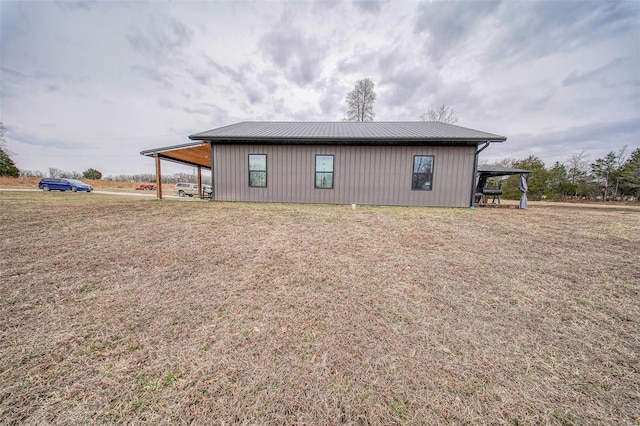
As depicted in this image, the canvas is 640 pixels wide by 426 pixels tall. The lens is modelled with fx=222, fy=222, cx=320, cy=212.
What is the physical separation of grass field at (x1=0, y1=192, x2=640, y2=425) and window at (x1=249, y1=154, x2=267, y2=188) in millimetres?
5664

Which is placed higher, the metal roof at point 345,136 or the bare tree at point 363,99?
the bare tree at point 363,99

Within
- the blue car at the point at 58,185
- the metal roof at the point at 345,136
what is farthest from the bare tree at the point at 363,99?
the blue car at the point at 58,185

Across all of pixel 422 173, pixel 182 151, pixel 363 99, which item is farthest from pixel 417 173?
pixel 363 99

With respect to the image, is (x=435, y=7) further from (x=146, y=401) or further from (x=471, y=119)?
(x=146, y=401)

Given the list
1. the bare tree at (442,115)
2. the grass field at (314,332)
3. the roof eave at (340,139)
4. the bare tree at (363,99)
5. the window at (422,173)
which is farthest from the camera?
the bare tree at (442,115)

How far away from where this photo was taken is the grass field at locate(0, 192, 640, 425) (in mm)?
1273

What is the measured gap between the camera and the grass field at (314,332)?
4.18 feet

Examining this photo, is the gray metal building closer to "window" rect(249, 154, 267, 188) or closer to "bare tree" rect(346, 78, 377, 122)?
"window" rect(249, 154, 267, 188)

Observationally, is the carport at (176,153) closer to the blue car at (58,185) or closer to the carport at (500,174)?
the carport at (500,174)

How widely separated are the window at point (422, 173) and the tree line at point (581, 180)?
2236 centimetres

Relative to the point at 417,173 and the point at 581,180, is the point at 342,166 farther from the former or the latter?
the point at 581,180

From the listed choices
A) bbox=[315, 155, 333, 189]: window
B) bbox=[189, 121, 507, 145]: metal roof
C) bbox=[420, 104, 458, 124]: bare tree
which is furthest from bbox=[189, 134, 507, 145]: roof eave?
bbox=[420, 104, 458, 124]: bare tree

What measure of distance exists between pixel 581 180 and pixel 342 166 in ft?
116

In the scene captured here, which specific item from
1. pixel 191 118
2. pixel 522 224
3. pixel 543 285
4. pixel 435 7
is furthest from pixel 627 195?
pixel 191 118
